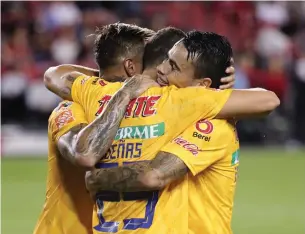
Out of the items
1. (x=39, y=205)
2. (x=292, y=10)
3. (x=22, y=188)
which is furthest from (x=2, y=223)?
(x=292, y=10)

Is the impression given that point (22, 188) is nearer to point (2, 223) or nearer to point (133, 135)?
point (2, 223)

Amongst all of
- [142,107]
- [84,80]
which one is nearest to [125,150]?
[142,107]

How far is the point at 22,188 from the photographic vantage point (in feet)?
39.0

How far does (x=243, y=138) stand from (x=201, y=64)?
11464 millimetres

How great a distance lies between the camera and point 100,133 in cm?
414

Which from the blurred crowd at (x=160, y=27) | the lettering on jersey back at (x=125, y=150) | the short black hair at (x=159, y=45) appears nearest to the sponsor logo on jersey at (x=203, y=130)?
the lettering on jersey back at (x=125, y=150)

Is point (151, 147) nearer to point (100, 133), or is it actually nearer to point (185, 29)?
point (100, 133)

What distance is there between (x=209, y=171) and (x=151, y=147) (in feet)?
1.12

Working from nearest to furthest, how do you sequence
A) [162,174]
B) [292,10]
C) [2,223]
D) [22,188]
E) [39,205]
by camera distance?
[162,174]
[2,223]
[39,205]
[22,188]
[292,10]

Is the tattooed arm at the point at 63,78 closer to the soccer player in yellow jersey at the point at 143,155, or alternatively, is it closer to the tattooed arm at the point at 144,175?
the soccer player in yellow jersey at the point at 143,155

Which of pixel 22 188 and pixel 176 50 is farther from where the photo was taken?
pixel 22 188

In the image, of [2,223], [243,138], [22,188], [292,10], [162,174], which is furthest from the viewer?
[292,10]

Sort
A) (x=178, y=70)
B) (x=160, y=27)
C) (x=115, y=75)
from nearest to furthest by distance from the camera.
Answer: (x=178, y=70)
(x=115, y=75)
(x=160, y=27)

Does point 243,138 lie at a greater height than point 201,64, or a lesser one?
lesser
